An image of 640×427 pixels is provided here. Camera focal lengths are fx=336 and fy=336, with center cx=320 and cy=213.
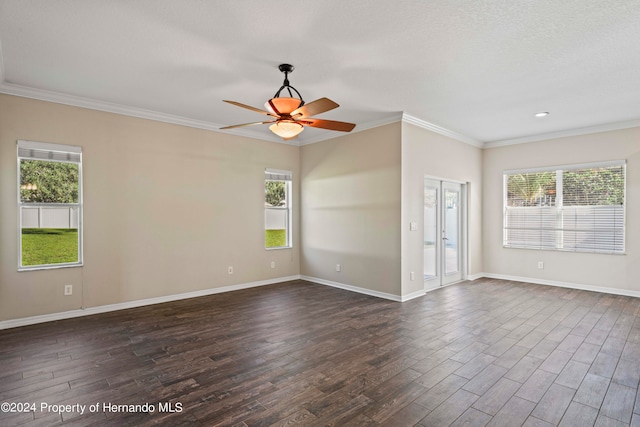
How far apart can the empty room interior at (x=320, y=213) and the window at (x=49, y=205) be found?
3 cm

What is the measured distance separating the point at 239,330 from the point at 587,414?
3217mm

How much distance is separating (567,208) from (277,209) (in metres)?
5.45

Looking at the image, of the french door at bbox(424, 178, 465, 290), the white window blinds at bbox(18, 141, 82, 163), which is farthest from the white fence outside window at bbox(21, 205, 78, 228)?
the french door at bbox(424, 178, 465, 290)

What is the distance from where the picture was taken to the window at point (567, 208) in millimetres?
5707

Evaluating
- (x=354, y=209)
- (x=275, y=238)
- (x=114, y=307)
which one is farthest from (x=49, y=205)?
(x=354, y=209)

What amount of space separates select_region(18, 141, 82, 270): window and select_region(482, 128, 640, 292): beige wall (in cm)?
736

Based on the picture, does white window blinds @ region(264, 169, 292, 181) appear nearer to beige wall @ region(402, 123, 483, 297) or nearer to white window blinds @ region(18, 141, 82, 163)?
beige wall @ region(402, 123, 483, 297)

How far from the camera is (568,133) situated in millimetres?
6094

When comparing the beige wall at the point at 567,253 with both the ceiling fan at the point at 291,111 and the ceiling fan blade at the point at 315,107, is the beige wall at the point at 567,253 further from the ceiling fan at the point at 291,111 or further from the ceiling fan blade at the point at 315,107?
the ceiling fan blade at the point at 315,107

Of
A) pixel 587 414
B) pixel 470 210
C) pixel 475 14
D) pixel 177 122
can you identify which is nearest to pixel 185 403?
pixel 587 414

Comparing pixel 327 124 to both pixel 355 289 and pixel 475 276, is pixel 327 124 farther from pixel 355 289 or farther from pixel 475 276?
pixel 475 276

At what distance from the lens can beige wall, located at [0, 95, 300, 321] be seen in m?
4.13

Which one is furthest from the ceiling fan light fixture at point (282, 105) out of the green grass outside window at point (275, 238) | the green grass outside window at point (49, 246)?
the green grass outside window at point (275, 238)

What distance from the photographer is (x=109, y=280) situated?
185 inches
